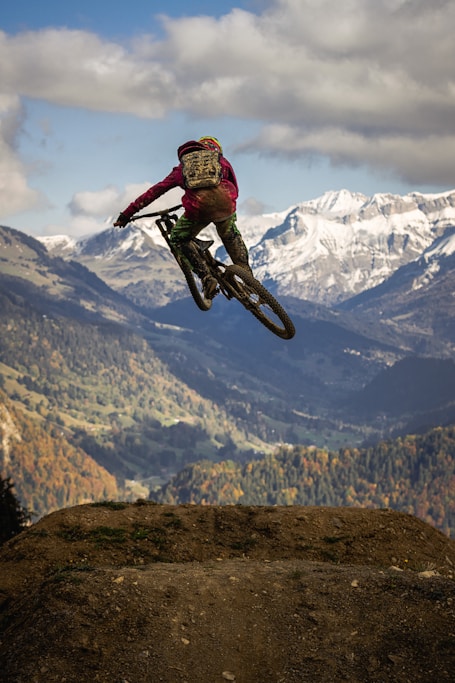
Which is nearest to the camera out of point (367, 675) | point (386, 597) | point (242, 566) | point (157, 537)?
point (367, 675)

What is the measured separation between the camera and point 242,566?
17906mm

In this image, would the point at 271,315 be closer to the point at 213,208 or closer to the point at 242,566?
the point at 213,208

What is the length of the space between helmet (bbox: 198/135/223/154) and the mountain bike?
1737mm

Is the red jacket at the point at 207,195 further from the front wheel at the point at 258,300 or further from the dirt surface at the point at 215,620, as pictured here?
the dirt surface at the point at 215,620

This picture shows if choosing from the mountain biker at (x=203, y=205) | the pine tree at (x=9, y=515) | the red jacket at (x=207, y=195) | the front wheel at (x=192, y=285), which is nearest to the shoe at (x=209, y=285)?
the mountain biker at (x=203, y=205)

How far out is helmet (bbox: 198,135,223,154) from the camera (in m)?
18.4

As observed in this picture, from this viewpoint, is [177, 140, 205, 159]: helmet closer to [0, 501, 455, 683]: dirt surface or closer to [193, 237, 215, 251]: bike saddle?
[193, 237, 215, 251]: bike saddle

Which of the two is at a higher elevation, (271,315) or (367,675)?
(271,315)

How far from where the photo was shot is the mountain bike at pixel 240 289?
1847 centimetres

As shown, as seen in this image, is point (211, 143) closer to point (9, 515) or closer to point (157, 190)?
point (157, 190)

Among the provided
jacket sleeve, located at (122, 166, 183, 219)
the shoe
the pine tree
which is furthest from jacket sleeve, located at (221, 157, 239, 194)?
the pine tree

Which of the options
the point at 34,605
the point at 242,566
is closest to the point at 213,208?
the point at 242,566

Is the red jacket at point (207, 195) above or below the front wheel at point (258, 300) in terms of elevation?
above

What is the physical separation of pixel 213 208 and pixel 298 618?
9.83 m
